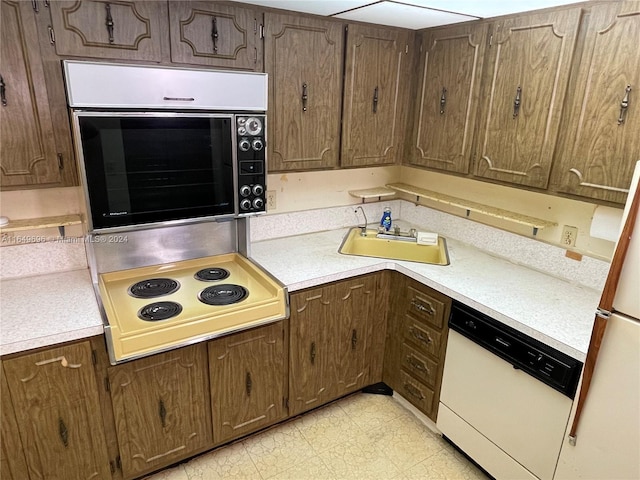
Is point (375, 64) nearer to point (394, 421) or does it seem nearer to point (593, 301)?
point (593, 301)

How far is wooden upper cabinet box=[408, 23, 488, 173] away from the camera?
2.06 meters

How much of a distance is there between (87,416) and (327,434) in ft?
3.78

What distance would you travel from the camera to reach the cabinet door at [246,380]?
1.86m

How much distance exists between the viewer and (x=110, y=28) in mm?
1557

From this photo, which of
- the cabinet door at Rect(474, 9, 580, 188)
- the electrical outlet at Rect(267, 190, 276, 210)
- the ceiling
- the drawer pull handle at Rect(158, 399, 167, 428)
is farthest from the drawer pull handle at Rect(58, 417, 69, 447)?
the cabinet door at Rect(474, 9, 580, 188)

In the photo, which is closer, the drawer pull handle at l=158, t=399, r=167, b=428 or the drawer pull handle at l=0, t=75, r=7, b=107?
the drawer pull handle at l=0, t=75, r=7, b=107

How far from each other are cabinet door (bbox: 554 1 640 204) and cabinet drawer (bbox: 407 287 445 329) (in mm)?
752

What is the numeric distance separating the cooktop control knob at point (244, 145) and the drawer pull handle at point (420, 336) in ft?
4.00

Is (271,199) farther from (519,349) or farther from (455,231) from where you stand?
(519,349)

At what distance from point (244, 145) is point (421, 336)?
1266 mm

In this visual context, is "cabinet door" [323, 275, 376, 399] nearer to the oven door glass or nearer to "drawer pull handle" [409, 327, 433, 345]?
"drawer pull handle" [409, 327, 433, 345]

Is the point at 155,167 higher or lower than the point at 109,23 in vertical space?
lower

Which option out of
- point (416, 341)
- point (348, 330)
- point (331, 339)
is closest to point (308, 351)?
point (331, 339)

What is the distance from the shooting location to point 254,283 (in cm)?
196
